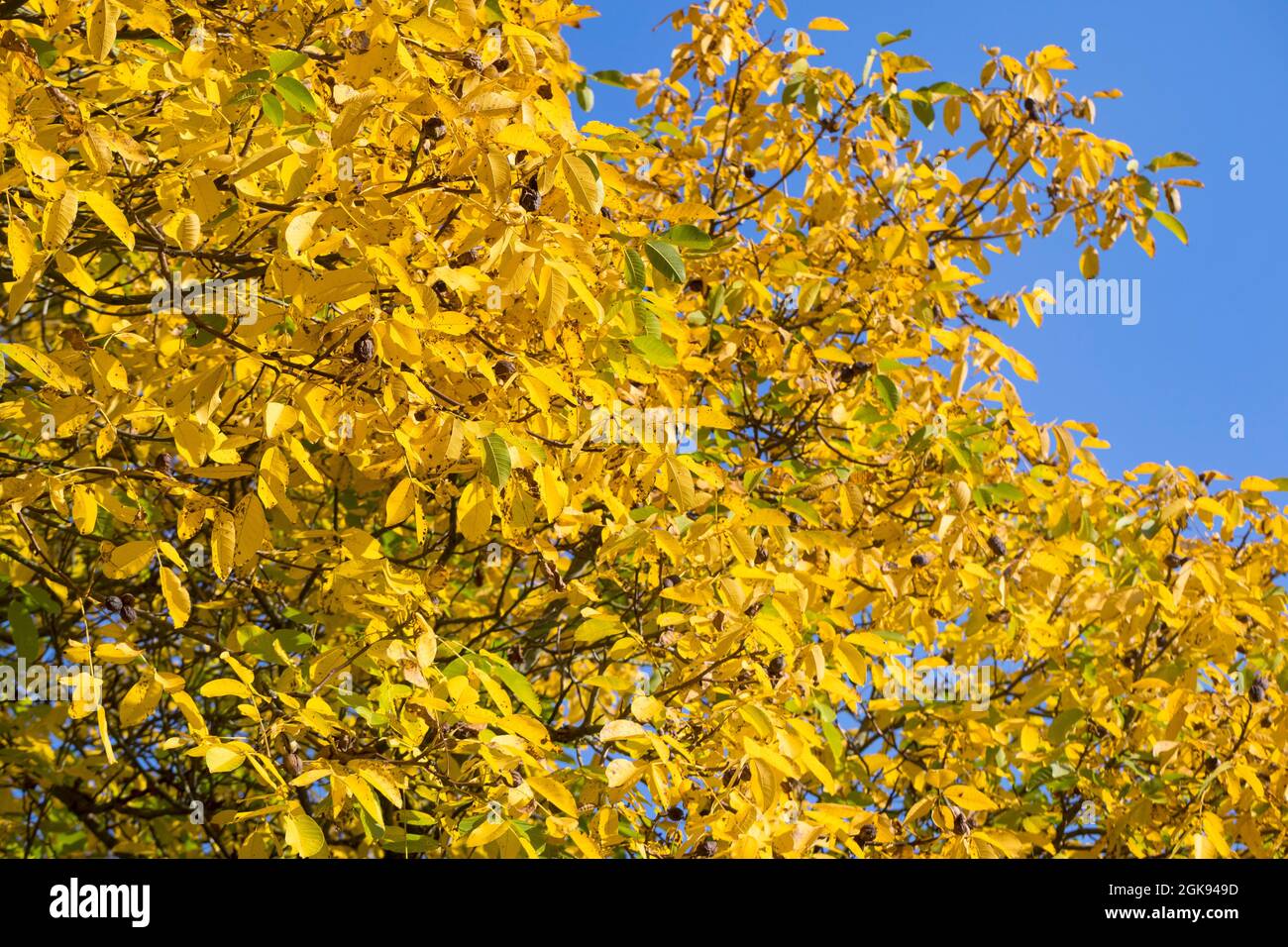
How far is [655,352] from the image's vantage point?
2.96m

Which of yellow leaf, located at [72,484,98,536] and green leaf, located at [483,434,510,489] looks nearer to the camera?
green leaf, located at [483,434,510,489]

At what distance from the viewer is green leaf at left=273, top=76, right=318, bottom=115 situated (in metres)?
2.51

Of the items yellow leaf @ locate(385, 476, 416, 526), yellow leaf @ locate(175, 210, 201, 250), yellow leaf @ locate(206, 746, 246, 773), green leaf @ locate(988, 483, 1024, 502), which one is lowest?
yellow leaf @ locate(206, 746, 246, 773)

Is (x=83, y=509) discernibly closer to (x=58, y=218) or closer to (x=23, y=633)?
(x=23, y=633)

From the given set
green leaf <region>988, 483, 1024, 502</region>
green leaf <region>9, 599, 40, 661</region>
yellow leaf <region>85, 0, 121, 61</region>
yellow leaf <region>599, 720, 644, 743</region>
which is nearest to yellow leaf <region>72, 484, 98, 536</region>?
green leaf <region>9, 599, 40, 661</region>

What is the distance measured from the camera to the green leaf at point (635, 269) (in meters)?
2.79

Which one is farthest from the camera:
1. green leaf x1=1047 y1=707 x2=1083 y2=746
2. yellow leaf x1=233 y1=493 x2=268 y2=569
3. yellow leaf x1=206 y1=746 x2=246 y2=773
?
green leaf x1=1047 y1=707 x2=1083 y2=746

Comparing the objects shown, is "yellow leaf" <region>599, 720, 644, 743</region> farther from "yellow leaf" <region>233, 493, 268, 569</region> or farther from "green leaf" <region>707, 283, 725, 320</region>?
"green leaf" <region>707, 283, 725, 320</region>

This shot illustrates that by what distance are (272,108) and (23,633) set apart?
5.11 ft

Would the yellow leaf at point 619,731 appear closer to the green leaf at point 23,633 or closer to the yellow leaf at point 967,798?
the yellow leaf at point 967,798

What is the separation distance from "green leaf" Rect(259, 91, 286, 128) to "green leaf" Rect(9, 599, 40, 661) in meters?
1.49
